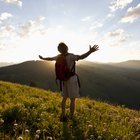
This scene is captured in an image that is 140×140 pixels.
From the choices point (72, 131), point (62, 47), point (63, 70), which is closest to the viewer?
point (72, 131)

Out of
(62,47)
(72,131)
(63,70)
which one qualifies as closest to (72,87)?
(63,70)

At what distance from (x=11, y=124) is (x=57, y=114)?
7.66ft

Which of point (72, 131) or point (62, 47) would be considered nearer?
point (72, 131)

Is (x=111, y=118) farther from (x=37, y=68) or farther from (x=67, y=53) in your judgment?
(x=37, y=68)

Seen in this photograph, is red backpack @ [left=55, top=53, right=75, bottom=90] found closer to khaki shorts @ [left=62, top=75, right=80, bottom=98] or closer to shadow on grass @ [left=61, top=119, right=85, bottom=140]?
khaki shorts @ [left=62, top=75, right=80, bottom=98]

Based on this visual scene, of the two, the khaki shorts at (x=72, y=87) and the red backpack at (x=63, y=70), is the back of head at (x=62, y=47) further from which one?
the khaki shorts at (x=72, y=87)

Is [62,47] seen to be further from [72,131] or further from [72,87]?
[72,131]

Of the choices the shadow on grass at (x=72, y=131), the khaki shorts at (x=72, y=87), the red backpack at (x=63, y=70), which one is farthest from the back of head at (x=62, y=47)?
the shadow on grass at (x=72, y=131)

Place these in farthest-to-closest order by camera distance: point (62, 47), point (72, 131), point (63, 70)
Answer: point (62, 47) → point (63, 70) → point (72, 131)

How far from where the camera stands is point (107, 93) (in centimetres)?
19312

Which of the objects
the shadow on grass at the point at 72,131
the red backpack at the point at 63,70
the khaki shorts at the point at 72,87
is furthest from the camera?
the khaki shorts at the point at 72,87

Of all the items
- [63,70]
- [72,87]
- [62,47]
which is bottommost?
[72,87]

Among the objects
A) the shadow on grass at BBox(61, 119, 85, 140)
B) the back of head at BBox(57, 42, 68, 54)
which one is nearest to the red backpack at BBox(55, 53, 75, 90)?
the back of head at BBox(57, 42, 68, 54)

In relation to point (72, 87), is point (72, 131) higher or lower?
lower
